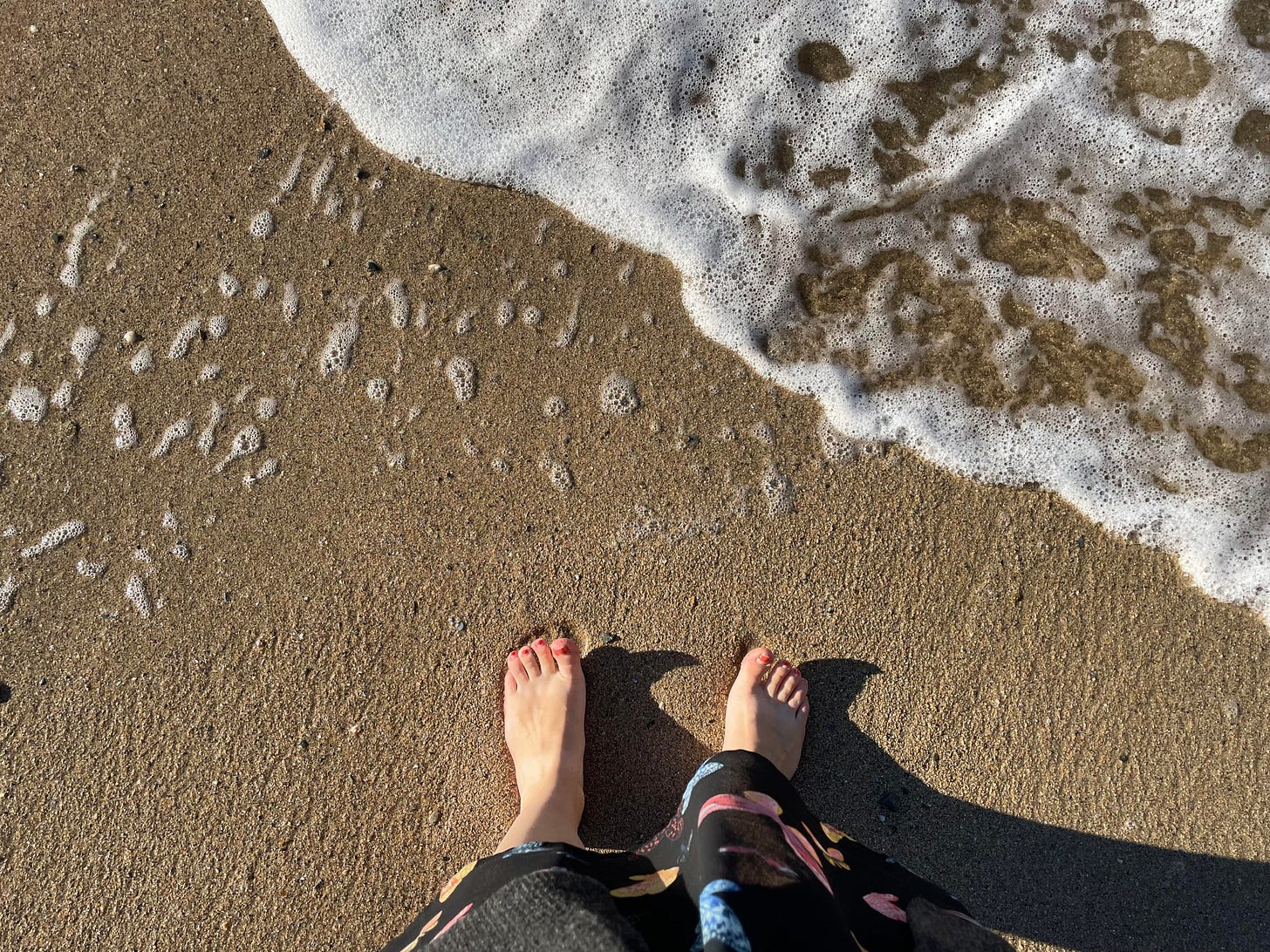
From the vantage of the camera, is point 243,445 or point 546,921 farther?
point 243,445

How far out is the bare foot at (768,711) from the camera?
5.54 feet

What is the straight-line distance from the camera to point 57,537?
1789mm

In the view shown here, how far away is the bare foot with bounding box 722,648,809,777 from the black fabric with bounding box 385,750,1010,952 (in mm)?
88

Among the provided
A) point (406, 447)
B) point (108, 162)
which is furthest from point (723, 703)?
point (108, 162)

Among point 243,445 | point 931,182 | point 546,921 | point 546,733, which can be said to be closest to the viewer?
point 546,921

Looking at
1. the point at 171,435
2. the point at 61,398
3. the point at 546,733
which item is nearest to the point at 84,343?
the point at 61,398

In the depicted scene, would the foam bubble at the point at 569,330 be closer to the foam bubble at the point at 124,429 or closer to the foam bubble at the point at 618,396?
the foam bubble at the point at 618,396

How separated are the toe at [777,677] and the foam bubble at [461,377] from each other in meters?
0.98

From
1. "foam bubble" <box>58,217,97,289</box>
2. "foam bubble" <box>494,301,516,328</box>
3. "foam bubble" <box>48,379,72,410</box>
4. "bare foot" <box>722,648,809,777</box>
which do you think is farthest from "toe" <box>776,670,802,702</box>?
"foam bubble" <box>58,217,97,289</box>

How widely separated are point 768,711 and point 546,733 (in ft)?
1.66

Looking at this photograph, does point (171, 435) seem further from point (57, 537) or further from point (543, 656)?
point (543, 656)

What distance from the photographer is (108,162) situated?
1865mm

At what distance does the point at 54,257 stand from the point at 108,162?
27 cm

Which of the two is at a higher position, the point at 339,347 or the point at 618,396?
the point at 339,347
